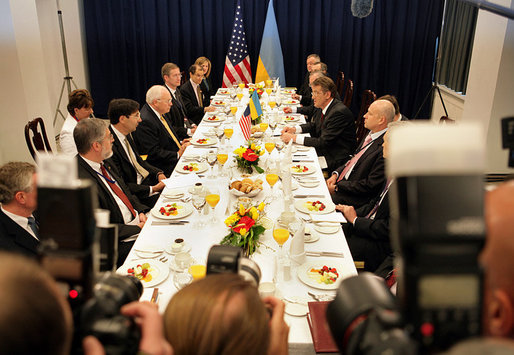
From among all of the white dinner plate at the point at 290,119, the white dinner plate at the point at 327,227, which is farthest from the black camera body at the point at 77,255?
the white dinner plate at the point at 290,119

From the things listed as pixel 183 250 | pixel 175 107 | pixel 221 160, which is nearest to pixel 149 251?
pixel 183 250

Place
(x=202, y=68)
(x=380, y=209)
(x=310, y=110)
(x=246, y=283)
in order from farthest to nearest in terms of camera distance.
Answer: (x=202, y=68), (x=310, y=110), (x=380, y=209), (x=246, y=283)

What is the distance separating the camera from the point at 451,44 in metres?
6.52

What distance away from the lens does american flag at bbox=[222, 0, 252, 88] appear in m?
7.29

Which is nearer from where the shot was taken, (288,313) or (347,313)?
(347,313)

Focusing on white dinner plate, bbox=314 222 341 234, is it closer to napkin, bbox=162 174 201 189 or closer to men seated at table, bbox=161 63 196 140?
napkin, bbox=162 174 201 189

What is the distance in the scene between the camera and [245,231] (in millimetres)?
2035

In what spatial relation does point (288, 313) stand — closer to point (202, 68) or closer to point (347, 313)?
point (347, 313)

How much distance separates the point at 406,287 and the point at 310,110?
16.9 feet

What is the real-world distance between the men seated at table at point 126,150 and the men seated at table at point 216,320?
256 cm

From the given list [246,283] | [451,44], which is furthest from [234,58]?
[246,283]

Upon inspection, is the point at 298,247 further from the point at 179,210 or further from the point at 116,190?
the point at 116,190

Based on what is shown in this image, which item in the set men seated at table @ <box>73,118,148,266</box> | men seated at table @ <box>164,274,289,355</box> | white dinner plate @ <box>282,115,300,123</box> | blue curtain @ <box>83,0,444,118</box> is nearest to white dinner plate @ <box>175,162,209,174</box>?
men seated at table @ <box>73,118,148,266</box>

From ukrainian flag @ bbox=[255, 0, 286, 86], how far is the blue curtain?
0.23m
